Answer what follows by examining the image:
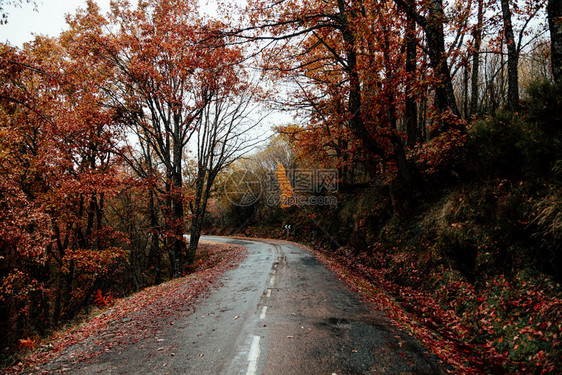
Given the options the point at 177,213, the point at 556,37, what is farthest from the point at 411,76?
the point at 177,213

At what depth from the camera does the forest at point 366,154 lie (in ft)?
19.3

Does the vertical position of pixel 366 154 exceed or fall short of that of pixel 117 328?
it exceeds it

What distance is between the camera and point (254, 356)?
4.38 m

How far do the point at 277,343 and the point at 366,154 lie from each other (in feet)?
39.0

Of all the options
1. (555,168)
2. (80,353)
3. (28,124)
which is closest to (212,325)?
(80,353)

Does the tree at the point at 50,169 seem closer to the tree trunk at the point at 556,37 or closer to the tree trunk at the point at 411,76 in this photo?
the tree trunk at the point at 411,76

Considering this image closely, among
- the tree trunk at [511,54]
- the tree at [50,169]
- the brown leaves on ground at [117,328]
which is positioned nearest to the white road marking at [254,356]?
the brown leaves on ground at [117,328]

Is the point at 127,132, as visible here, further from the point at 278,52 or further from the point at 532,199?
the point at 532,199

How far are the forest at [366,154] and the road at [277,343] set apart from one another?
0.99m

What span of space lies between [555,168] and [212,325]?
318 inches

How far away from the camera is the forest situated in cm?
589
